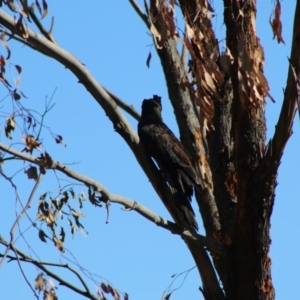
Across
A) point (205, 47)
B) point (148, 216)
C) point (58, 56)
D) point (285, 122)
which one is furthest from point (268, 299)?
point (58, 56)

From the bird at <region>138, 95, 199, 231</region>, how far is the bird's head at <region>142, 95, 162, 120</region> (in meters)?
0.17

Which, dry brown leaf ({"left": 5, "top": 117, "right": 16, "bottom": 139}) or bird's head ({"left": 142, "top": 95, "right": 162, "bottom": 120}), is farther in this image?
bird's head ({"left": 142, "top": 95, "right": 162, "bottom": 120})

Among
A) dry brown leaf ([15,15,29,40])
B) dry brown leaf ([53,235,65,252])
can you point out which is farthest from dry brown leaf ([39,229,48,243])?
dry brown leaf ([15,15,29,40])

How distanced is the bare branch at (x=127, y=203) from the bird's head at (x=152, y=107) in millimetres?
3078

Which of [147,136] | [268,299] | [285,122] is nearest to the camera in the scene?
[285,122]

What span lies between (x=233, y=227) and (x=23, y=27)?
76.7 inches

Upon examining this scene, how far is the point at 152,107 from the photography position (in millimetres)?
7969

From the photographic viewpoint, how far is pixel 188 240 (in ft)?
16.4

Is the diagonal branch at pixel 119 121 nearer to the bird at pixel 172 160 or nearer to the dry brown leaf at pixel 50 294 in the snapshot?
the bird at pixel 172 160

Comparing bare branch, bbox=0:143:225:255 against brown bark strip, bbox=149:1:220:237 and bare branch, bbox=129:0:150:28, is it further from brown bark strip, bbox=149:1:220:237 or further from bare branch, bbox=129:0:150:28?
bare branch, bbox=129:0:150:28

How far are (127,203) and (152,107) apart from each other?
340 centimetres

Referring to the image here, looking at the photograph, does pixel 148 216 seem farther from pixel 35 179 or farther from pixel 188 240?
pixel 35 179

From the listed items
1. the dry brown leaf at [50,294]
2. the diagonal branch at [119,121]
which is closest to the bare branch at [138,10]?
the diagonal branch at [119,121]

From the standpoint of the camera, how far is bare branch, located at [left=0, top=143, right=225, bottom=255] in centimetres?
451
